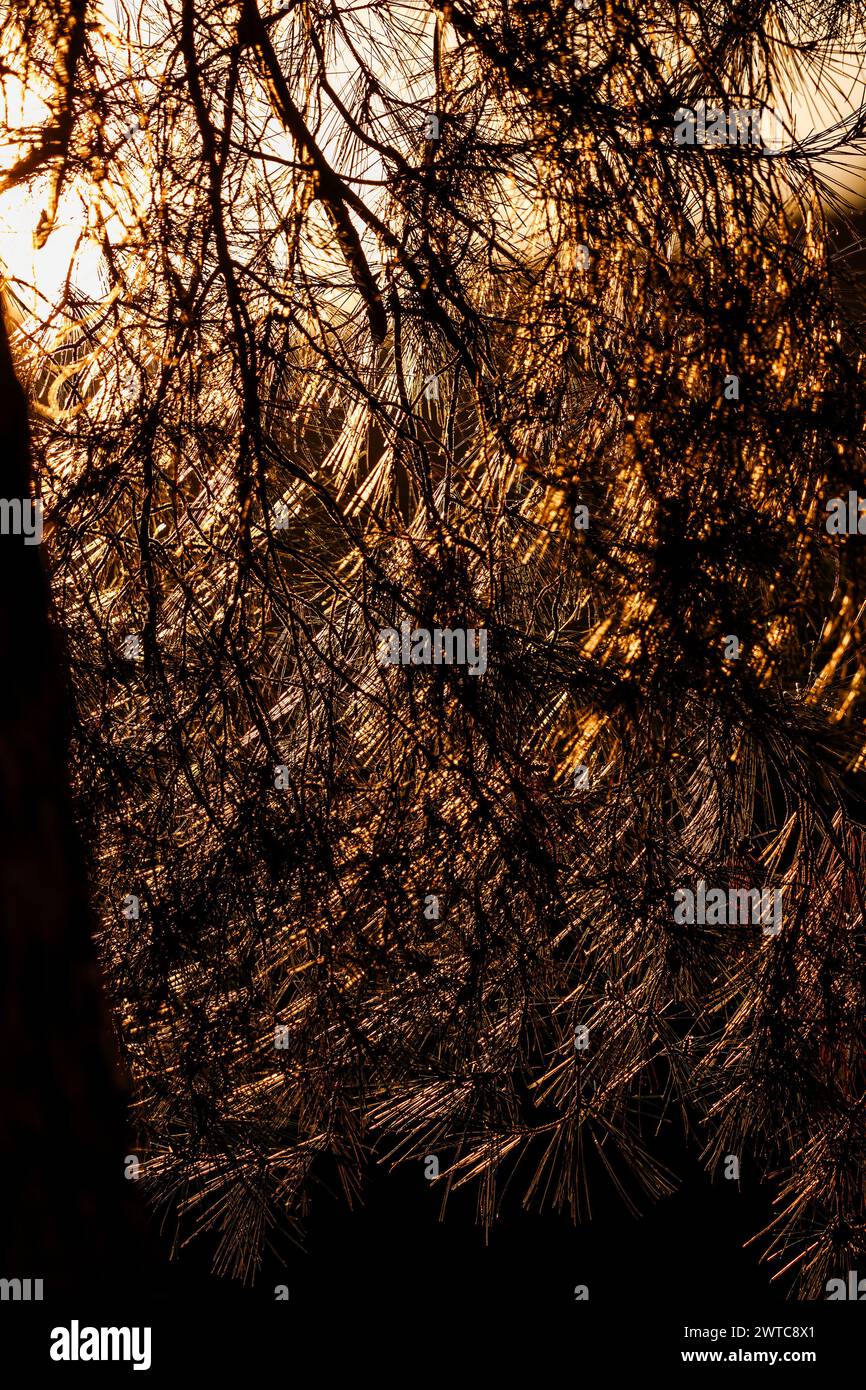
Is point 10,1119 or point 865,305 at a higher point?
point 865,305

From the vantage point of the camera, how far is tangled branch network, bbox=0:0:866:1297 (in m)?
1.39

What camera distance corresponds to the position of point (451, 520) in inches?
59.1

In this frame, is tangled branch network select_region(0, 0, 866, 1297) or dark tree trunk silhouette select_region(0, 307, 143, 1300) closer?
dark tree trunk silhouette select_region(0, 307, 143, 1300)

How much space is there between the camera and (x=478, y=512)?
1488 mm

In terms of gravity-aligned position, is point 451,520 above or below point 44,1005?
above

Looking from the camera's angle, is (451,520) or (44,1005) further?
(451,520)

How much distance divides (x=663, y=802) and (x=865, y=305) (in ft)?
2.29

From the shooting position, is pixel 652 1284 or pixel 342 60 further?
pixel 652 1284

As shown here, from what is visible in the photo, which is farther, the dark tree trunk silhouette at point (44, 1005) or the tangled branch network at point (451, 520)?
the tangled branch network at point (451, 520)

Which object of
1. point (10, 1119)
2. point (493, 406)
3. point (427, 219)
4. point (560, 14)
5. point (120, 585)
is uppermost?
point (560, 14)

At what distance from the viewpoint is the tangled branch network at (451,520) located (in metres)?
1.39

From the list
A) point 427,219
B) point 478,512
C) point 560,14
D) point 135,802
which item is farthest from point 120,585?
point 560,14
